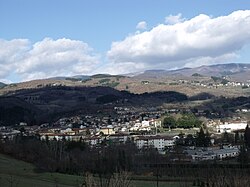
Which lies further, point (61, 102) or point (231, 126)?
point (61, 102)

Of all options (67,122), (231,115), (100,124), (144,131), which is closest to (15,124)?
A: (67,122)

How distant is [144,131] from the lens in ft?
335

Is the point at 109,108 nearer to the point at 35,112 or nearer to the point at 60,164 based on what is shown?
the point at 35,112

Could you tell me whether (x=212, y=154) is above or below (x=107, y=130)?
below

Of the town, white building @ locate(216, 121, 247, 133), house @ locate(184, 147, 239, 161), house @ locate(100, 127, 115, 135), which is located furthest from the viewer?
house @ locate(100, 127, 115, 135)

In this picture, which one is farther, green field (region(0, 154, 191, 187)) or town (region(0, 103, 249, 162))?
town (region(0, 103, 249, 162))

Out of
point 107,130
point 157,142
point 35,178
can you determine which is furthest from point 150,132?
point 35,178

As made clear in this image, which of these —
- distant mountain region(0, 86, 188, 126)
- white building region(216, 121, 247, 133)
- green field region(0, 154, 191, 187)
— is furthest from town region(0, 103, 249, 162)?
green field region(0, 154, 191, 187)

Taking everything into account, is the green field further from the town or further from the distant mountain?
the distant mountain

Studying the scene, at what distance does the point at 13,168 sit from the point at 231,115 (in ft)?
315

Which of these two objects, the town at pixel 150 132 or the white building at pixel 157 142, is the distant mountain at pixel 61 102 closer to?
the town at pixel 150 132

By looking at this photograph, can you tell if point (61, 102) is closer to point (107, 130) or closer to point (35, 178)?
point (107, 130)

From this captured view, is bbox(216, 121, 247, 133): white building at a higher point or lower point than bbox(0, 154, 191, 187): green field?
higher

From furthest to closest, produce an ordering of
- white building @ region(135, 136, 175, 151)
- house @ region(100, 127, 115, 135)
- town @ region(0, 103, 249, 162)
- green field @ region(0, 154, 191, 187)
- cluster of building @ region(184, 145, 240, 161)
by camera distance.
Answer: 1. house @ region(100, 127, 115, 135)
2. white building @ region(135, 136, 175, 151)
3. town @ region(0, 103, 249, 162)
4. cluster of building @ region(184, 145, 240, 161)
5. green field @ region(0, 154, 191, 187)
